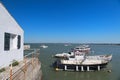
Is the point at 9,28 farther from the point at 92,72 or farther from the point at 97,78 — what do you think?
the point at 92,72

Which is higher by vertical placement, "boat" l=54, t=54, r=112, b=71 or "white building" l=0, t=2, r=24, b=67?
"white building" l=0, t=2, r=24, b=67

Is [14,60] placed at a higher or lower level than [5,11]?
lower

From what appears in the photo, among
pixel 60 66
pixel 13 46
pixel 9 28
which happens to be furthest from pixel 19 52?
pixel 60 66

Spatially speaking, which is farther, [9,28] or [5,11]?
[9,28]

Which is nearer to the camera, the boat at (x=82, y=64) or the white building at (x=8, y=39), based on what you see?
the white building at (x=8, y=39)

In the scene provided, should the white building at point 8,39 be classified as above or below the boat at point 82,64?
above

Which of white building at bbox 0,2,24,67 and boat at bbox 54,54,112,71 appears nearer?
white building at bbox 0,2,24,67

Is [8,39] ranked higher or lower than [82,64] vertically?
higher

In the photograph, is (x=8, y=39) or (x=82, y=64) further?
(x=82, y=64)
